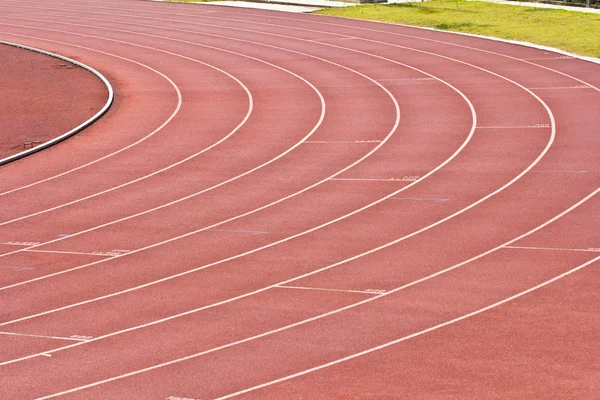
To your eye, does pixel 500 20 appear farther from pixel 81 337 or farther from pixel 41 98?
pixel 81 337

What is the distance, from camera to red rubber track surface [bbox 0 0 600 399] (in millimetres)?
13562

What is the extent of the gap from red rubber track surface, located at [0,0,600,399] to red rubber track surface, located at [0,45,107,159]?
92 centimetres

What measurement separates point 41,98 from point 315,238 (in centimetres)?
1594

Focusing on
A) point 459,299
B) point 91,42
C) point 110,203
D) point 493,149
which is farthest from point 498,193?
point 91,42

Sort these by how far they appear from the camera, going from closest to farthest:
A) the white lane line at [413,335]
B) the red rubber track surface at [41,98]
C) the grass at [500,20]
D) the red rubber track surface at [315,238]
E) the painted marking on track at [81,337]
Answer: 1. the white lane line at [413,335]
2. the red rubber track surface at [315,238]
3. the painted marking on track at [81,337]
4. the red rubber track surface at [41,98]
5. the grass at [500,20]

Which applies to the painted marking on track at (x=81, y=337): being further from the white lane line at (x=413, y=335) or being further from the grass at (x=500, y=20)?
the grass at (x=500, y=20)

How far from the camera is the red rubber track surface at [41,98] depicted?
93.2 feet

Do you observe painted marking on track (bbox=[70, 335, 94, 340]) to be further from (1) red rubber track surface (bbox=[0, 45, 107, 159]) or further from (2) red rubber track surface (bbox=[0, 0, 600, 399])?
(1) red rubber track surface (bbox=[0, 45, 107, 159])

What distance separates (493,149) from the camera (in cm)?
2469

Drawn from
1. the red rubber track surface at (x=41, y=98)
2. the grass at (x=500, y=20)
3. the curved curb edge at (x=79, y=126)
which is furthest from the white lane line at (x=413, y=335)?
the grass at (x=500, y=20)

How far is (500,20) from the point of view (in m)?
45.4

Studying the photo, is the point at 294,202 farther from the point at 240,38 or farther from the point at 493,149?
the point at 240,38

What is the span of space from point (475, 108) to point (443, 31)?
49.3ft

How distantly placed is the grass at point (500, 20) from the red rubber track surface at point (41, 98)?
15675 millimetres
